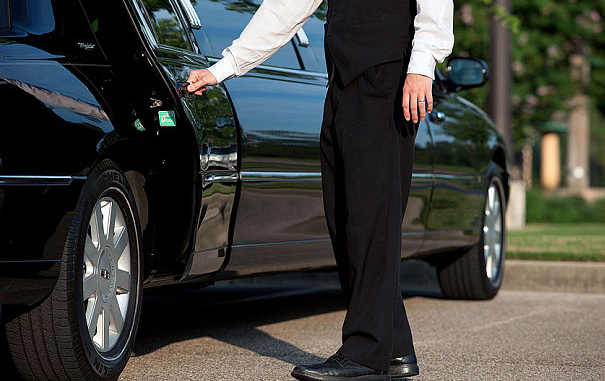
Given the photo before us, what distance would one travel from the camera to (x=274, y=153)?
463cm

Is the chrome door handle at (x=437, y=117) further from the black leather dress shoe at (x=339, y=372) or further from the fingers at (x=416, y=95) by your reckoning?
the black leather dress shoe at (x=339, y=372)

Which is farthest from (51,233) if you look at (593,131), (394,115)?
(593,131)

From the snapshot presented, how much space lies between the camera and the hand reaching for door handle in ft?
12.8

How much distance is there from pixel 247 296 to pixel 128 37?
11.0ft

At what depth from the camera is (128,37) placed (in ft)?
13.3

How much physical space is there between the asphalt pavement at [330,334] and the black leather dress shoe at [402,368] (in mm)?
323

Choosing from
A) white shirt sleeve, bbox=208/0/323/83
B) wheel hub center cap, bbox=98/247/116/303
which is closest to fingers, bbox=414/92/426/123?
white shirt sleeve, bbox=208/0/323/83

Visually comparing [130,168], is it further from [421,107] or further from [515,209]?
[515,209]

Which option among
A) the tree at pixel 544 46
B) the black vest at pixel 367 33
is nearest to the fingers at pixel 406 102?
the black vest at pixel 367 33

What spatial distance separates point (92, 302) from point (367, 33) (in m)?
1.29

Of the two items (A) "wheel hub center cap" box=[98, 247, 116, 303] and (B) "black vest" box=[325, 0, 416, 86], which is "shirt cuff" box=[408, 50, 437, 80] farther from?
(A) "wheel hub center cap" box=[98, 247, 116, 303]

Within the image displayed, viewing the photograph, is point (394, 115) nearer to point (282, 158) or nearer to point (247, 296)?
point (282, 158)

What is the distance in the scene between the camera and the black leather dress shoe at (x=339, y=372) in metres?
3.63

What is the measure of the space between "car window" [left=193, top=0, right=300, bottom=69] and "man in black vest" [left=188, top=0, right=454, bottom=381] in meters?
0.92
